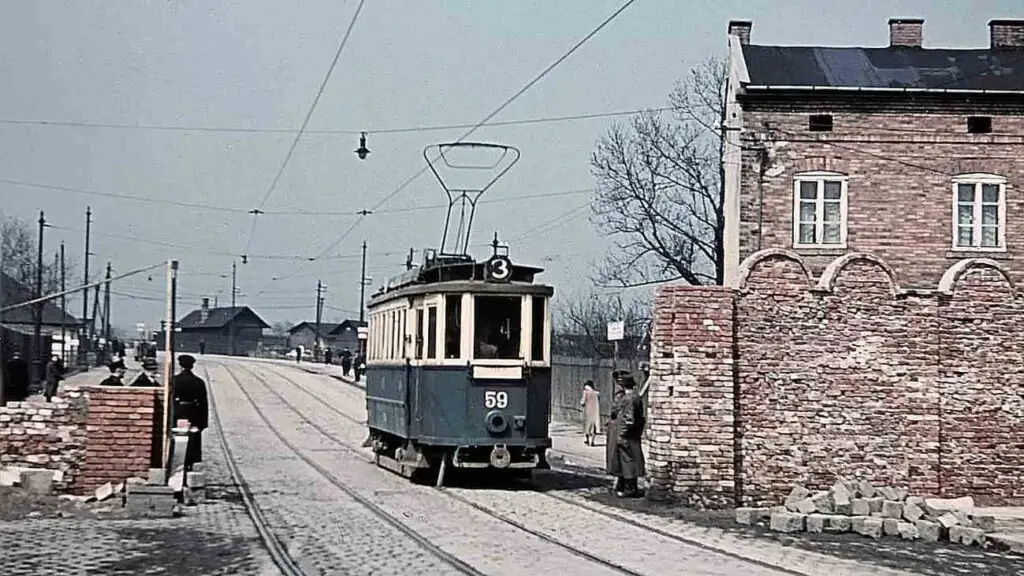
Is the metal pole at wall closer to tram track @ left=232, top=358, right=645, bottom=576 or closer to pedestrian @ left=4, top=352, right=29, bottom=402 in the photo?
tram track @ left=232, top=358, right=645, bottom=576

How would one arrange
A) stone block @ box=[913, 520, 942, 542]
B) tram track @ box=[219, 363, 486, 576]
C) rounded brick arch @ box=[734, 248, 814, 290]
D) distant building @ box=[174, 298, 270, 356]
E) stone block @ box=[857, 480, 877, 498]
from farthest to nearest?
1. distant building @ box=[174, 298, 270, 356]
2. rounded brick arch @ box=[734, 248, 814, 290]
3. stone block @ box=[857, 480, 877, 498]
4. stone block @ box=[913, 520, 942, 542]
5. tram track @ box=[219, 363, 486, 576]

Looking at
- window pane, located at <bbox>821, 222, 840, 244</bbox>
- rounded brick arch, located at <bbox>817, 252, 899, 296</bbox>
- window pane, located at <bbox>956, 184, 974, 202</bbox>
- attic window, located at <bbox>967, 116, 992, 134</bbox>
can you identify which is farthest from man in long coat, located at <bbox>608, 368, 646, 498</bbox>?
attic window, located at <bbox>967, 116, 992, 134</bbox>

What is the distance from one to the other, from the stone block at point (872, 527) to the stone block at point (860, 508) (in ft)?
0.88

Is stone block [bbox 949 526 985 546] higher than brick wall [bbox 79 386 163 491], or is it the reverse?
brick wall [bbox 79 386 163 491]

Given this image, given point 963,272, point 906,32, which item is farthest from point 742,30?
point 963,272

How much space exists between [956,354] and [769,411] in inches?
97.9

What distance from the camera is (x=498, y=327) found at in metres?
17.6

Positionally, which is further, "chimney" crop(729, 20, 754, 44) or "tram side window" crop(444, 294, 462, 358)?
"chimney" crop(729, 20, 754, 44)

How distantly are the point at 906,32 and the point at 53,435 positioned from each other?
2418cm

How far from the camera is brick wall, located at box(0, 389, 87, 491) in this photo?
14531 millimetres

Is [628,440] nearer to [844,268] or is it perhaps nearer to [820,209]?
[844,268]

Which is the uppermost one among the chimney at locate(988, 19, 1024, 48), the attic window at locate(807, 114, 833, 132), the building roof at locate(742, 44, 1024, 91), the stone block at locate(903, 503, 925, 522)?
the chimney at locate(988, 19, 1024, 48)

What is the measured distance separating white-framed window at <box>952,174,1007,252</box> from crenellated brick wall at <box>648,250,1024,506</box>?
41.9 ft

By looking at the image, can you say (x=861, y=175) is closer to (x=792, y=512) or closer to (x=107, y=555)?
(x=792, y=512)
